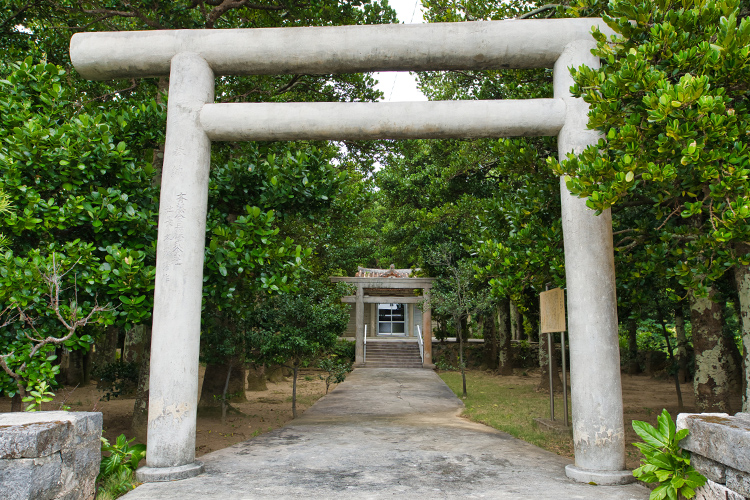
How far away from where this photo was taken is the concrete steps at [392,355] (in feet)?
62.4

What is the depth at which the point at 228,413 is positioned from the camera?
903 cm

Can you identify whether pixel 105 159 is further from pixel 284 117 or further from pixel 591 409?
pixel 591 409

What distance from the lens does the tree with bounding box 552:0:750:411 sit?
3.45m

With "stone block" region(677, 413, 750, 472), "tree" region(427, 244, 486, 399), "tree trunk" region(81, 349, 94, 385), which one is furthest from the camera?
"tree trunk" region(81, 349, 94, 385)

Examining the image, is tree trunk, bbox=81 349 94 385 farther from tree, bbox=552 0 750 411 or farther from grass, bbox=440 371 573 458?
tree, bbox=552 0 750 411

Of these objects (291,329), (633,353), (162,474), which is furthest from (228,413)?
(633,353)

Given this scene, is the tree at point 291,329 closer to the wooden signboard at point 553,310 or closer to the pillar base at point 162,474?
the pillar base at point 162,474

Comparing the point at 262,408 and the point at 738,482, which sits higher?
the point at 738,482

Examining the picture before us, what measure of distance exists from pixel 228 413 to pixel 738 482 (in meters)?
7.98

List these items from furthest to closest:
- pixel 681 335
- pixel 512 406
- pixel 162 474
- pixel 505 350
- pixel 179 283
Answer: pixel 505 350 → pixel 681 335 → pixel 512 406 → pixel 179 283 → pixel 162 474

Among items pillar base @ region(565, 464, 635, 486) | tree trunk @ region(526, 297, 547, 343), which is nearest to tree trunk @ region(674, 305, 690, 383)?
tree trunk @ region(526, 297, 547, 343)

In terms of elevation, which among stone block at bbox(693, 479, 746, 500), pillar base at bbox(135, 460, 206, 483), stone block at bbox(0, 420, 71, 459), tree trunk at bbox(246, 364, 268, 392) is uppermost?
stone block at bbox(0, 420, 71, 459)

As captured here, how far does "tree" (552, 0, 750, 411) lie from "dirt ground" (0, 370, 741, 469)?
317cm

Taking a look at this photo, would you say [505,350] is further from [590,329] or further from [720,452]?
[720,452]
